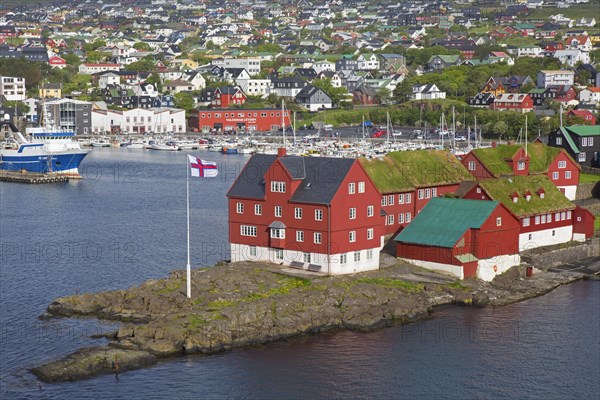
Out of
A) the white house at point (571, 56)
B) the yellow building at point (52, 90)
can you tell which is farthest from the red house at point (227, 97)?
the white house at point (571, 56)

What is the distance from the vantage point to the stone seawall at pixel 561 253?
40.8 metres

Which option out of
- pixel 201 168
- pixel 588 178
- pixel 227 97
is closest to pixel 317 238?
pixel 201 168

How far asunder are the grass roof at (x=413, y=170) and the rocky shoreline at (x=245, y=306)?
15.7ft

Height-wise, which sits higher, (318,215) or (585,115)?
(585,115)

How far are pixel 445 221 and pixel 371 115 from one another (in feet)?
235

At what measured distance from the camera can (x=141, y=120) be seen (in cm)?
10806

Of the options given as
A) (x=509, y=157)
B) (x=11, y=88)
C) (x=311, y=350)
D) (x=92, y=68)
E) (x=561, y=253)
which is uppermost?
(x=92, y=68)

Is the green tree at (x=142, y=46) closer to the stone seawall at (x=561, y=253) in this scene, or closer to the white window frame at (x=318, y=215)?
the stone seawall at (x=561, y=253)

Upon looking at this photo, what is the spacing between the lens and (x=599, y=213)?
5031 centimetres

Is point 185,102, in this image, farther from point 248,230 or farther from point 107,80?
point 248,230

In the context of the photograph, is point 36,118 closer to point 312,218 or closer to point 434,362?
point 312,218

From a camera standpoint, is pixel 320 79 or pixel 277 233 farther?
pixel 320 79

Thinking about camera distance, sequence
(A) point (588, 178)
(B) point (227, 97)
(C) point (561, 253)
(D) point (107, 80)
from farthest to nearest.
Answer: (D) point (107, 80), (B) point (227, 97), (A) point (588, 178), (C) point (561, 253)

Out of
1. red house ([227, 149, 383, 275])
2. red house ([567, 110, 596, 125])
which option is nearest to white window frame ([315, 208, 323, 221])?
red house ([227, 149, 383, 275])
